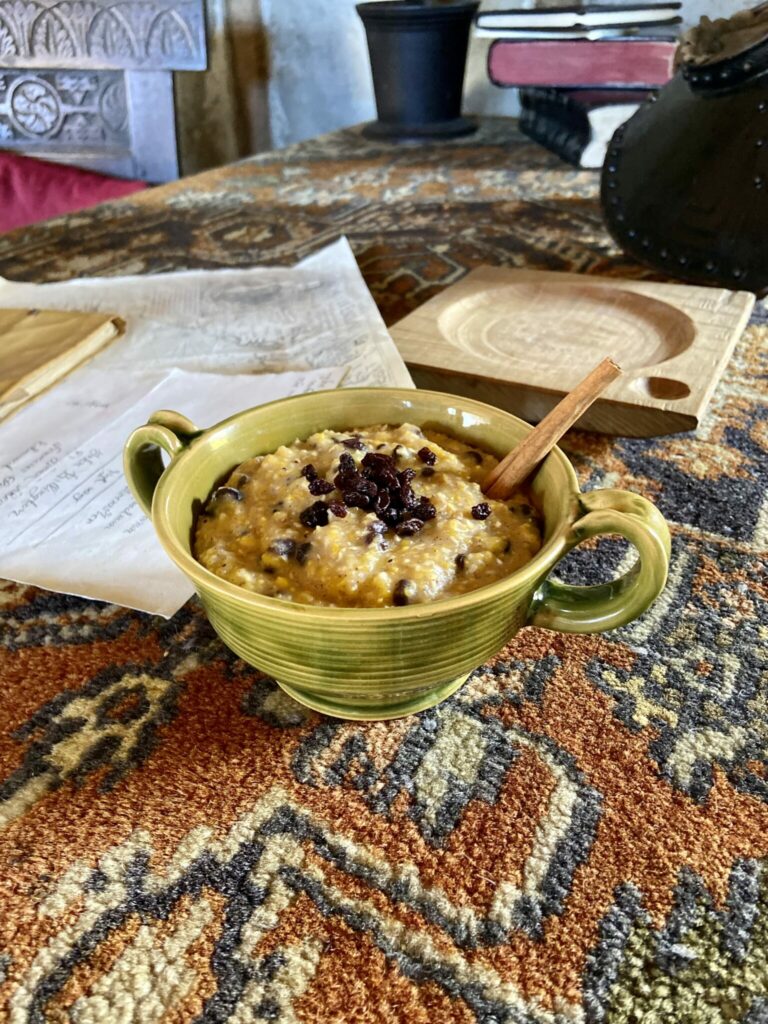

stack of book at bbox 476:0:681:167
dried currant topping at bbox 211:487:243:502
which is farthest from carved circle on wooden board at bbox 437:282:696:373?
stack of book at bbox 476:0:681:167

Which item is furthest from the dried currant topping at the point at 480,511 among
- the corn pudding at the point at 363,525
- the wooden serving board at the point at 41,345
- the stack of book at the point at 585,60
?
the stack of book at the point at 585,60

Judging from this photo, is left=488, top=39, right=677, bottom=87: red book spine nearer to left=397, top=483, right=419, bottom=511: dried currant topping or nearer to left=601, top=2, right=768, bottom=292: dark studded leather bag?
left=601, top=2, right=768, bottom=292: dark studded leather bag

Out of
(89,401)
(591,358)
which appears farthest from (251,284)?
(591,358)

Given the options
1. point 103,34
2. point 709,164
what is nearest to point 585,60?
point 709,164

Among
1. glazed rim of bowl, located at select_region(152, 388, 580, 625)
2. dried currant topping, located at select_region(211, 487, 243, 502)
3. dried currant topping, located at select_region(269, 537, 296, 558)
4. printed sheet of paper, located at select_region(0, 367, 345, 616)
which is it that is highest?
glazed rim of bowl, located at select_region(152, 388, 580, 625)

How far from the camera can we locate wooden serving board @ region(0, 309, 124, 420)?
86cm

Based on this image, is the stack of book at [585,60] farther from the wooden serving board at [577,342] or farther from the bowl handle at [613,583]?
the bowl handle at [613,583]

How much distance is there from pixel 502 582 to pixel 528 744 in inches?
5.1

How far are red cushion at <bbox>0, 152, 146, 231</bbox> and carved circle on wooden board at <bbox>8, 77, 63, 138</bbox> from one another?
8cm

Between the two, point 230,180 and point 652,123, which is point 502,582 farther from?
point 230,180

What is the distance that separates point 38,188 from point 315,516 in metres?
1.96

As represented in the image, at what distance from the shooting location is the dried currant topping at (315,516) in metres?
0.49

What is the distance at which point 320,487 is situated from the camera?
0.51 m

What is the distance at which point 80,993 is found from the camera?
35cm
